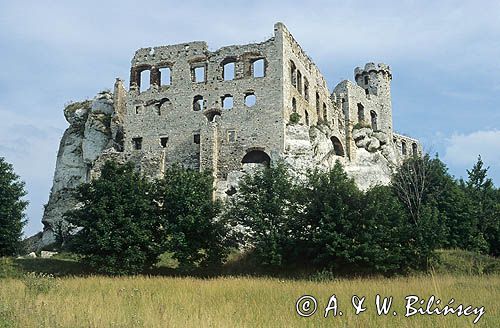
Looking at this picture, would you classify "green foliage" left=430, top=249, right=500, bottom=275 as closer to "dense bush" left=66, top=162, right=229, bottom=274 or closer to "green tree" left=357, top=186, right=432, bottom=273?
"green tree" left=357, top=186, right=432, bottom=273

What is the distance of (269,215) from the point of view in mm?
25344

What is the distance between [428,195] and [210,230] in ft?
51.4

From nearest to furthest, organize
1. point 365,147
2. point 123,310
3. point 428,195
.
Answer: point 123,310 → point 428,195 → point 365,147

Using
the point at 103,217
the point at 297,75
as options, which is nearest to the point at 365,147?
the point at 297,75

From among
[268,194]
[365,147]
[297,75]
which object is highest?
[297,75]

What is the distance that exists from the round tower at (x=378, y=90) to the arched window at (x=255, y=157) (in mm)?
17774

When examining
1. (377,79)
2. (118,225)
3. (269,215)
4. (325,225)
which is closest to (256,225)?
(269,215)

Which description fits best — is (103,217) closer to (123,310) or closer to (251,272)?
(251,272)

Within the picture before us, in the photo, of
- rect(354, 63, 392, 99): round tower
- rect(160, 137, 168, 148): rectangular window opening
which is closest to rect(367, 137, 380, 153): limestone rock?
rect(354, 63, 392, 99): round tower

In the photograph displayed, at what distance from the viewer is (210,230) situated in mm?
24969

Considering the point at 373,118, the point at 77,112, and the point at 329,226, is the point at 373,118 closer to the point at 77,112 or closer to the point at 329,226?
the point at 77,112

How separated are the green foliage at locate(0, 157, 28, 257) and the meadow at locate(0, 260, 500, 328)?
50.8 ft

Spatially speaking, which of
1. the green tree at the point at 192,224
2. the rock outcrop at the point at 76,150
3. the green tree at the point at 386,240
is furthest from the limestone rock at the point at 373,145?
the green tree at the point at 192,224

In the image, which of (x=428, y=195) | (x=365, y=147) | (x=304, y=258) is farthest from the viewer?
(x=365, y=147)
